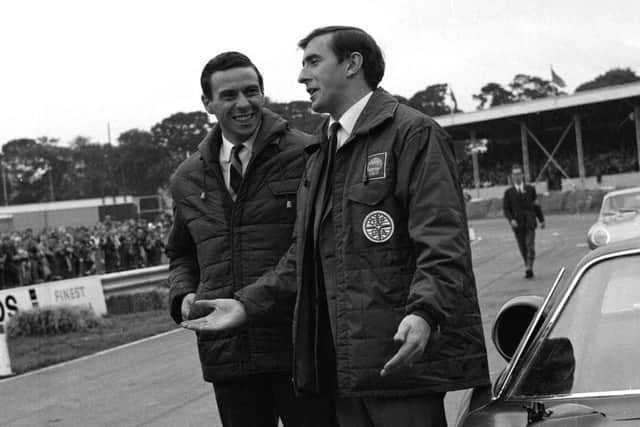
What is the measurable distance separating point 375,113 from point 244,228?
2.82 ft

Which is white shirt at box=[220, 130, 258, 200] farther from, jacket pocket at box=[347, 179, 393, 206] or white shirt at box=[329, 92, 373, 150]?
jacket pocket at box=[347, 179, 393, 206]

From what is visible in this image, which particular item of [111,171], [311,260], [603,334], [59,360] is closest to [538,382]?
[603,334]

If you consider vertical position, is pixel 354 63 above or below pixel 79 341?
above

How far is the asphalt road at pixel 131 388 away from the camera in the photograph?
781 cm

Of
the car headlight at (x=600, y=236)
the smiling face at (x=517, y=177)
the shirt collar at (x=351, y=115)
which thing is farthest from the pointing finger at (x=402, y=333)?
the smiling face at (x=517, y=177)

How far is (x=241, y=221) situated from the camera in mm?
3758

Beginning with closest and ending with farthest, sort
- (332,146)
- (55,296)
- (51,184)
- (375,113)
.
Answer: (375,113) < (332,146) < (55,296) < (51,184)

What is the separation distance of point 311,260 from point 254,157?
2.23 ft

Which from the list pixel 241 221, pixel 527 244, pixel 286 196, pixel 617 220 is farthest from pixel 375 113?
A: pixel 527 244

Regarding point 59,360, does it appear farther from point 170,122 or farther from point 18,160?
point 18,160

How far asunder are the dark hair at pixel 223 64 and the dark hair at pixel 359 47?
1.91 ft

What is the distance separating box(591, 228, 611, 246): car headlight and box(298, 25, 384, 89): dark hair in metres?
11.5

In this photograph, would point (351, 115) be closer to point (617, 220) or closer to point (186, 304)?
point (186, 304)

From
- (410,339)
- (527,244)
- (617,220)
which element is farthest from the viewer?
(527,244)
